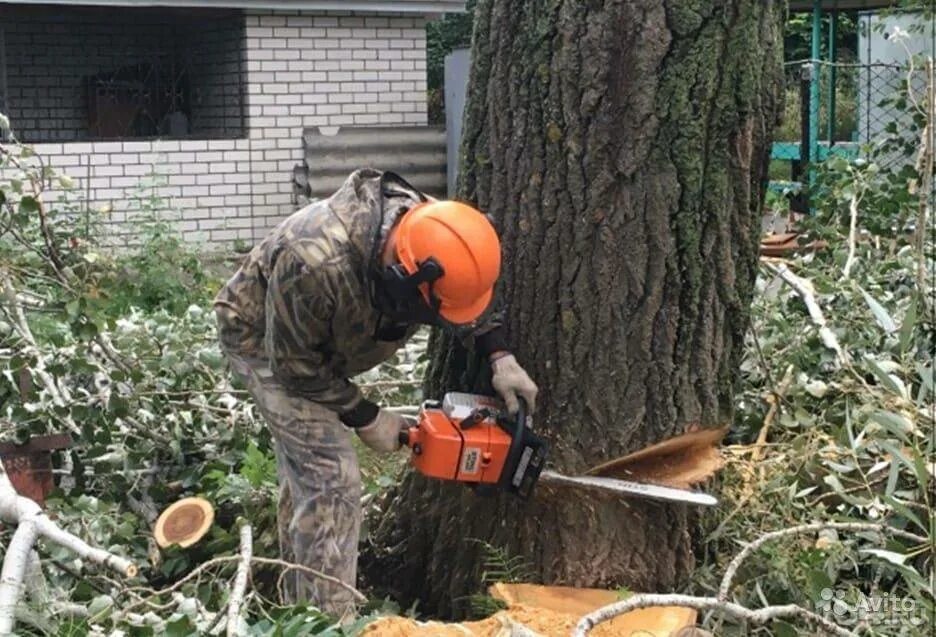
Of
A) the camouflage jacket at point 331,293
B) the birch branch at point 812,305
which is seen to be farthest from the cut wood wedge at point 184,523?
the birch branch at point 812,305

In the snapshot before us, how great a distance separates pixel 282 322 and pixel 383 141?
27.4 ft

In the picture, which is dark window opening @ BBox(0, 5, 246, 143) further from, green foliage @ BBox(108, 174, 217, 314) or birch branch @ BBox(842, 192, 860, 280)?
birch branch @ BBox(842, 192, 860, 280)

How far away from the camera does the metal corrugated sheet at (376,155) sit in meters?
11.4

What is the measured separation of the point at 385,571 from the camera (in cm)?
434

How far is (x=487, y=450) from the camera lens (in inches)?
140

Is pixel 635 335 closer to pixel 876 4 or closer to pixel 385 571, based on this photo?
pixel 385 571

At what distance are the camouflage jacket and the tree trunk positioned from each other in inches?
10.0

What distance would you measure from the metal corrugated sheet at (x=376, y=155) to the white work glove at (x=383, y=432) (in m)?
7.78

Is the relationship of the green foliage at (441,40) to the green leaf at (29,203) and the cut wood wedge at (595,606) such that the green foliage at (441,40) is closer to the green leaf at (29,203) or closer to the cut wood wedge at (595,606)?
the green leaf at (29,203)

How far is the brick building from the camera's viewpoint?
11.1 metres

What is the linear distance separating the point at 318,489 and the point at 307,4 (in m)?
8.19

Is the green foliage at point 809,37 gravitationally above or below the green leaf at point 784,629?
above

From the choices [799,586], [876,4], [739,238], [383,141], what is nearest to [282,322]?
[739,238]

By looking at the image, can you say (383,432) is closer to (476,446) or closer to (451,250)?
(476,446)
